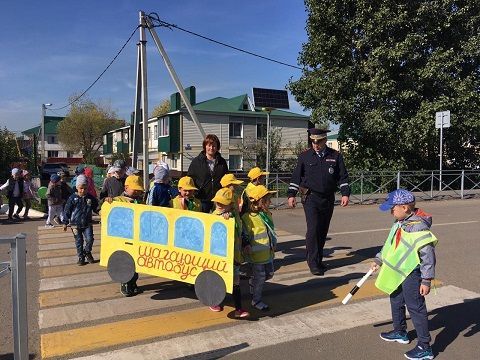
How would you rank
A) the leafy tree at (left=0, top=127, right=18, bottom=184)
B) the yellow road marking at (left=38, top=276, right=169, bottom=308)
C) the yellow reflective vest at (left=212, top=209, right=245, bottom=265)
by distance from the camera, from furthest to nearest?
the leafy tree at (left=0, top=127, right=18, bottom=184) < the yellow road marking at (left=38, top=276, right=169, bottom=308) < the yellow reflective vest at (left=212, top=209, right=245, bottom=265)

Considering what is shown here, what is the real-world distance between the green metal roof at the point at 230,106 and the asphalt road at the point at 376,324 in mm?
25059

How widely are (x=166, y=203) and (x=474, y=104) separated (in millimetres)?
17562

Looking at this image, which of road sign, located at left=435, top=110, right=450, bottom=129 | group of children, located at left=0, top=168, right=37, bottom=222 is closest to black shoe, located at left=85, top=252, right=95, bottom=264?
group of children, located at left=0, top=168, right=37, bottom=222

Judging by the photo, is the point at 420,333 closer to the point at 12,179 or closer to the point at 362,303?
the point at 362,303

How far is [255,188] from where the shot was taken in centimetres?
465

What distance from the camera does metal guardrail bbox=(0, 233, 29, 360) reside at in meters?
2.95

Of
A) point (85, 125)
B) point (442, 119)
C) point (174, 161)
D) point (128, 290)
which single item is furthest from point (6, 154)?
point (85, 125)

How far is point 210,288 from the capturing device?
13.9 feet

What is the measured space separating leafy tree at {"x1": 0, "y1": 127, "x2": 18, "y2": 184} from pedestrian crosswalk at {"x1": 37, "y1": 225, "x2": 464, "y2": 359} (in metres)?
19.0

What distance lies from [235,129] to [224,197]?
32.9 meters

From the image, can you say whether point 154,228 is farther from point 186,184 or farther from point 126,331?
point 126,331

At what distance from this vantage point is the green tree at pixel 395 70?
18656 millimetres

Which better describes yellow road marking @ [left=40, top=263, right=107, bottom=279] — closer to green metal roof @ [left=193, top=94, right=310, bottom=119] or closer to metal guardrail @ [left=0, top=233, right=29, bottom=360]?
metal guardrail @ [left=0, top=233, right=29, bottom=360]

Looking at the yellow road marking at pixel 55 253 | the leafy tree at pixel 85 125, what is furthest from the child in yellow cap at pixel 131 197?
the leafy tree at pixel 85 125
